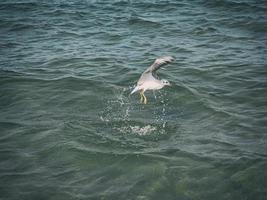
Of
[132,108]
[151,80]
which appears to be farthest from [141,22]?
[151,80]

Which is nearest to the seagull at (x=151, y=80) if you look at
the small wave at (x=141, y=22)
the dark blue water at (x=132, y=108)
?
the dark blue water at (x=132, y=108)

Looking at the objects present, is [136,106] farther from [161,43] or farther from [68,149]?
[161,43]

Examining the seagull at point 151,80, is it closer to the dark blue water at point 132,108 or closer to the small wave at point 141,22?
the dark blue water at point 132,108

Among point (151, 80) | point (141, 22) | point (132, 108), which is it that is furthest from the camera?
point (141, 22)

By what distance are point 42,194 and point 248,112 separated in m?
5.09

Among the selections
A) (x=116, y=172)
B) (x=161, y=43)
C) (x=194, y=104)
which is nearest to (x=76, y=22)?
(x=161, y=43)

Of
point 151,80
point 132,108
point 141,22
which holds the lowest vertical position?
point 132,108

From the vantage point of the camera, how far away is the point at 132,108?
9945 mm

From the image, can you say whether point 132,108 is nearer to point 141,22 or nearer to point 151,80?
point 151,80

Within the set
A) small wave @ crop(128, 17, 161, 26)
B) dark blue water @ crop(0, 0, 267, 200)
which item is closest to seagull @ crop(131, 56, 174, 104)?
dark blue water @ crop(0, 0, 267, 200)

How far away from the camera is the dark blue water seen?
6988 mm

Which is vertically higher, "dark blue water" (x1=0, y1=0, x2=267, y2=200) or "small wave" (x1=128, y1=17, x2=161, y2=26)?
"small wave" (x1=128, y1=17, x2=161, y2=26)

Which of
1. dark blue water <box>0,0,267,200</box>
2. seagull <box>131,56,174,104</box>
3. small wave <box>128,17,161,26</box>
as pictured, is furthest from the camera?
small wave <box>128,17,161,26</box>

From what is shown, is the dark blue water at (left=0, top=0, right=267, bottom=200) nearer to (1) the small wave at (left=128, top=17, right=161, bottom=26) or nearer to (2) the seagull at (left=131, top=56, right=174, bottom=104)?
(1) the small wave at (left=128, top=17, right=161, bottom=26)
